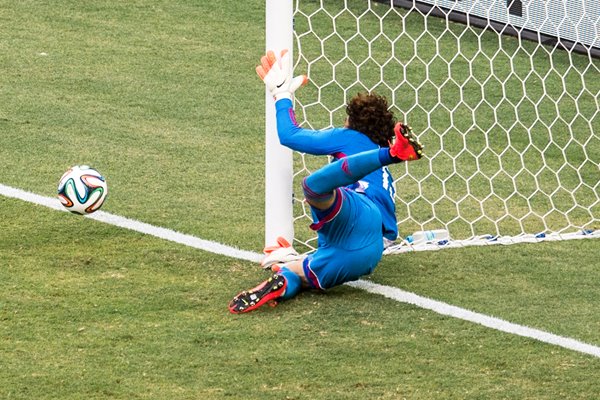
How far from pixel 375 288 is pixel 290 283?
0.49 meters

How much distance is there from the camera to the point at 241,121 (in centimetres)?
913

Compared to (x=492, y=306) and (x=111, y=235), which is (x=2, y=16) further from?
(x=492, y=306)

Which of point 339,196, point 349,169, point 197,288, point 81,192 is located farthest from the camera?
point 81,192

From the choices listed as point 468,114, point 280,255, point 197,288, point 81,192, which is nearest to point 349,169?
point 280,255

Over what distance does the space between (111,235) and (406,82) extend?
3.45m

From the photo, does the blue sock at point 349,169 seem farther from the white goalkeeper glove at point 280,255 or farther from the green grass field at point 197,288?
the white goalkeeper glove at point 280,255

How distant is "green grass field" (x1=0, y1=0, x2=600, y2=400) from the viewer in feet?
17.3

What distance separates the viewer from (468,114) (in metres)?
9.35

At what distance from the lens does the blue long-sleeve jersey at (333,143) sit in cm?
629

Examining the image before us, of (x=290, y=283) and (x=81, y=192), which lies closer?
(x=290, y=283)

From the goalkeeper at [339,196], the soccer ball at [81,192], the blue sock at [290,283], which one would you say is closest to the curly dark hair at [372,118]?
the goalkeeper at [339,196]

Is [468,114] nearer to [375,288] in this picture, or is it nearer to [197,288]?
[375,288]

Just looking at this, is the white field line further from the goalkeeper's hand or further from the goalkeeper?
the goalkeeper's hand

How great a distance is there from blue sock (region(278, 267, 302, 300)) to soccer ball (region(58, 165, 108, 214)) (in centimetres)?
114
